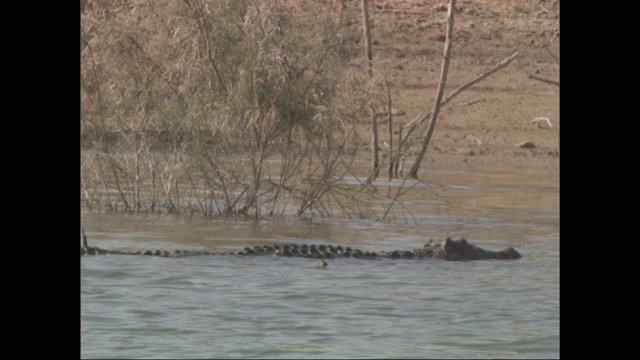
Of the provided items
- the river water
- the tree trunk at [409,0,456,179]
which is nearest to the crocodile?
the river water

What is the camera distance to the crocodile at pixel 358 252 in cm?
1160

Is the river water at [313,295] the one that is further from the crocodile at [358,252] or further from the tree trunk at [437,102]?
the tree trunk at [437,102]

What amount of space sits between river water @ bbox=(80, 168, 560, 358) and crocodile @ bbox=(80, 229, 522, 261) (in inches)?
5.8

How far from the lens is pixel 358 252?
1180cm

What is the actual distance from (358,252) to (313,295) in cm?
205

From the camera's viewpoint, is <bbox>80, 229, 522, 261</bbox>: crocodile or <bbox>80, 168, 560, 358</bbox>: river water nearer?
<bbox>80, 168, 560, 358</bbox>: river water

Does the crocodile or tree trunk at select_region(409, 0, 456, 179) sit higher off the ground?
Result: tree trunk at select_region(409, 0, 456, 179)

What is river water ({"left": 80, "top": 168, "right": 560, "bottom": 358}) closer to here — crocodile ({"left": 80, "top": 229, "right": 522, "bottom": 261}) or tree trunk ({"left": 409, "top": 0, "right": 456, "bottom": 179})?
crocodile ({"left": 80, "top": 229, "right": 522, "bottom": 261})

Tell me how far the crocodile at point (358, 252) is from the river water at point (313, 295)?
0.15 metres

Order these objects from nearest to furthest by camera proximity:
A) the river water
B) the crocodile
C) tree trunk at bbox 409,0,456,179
Result: 1. the river water
2. the crocodile
3. tree trunk at bbox 409,0,456,179

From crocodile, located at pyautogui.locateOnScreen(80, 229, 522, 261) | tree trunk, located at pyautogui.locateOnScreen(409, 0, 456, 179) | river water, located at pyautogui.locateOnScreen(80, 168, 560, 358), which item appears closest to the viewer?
river water, located at pyautogui.locateOnScreen(80, 168, 560, 358)

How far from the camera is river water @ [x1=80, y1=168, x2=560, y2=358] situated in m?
8.02
